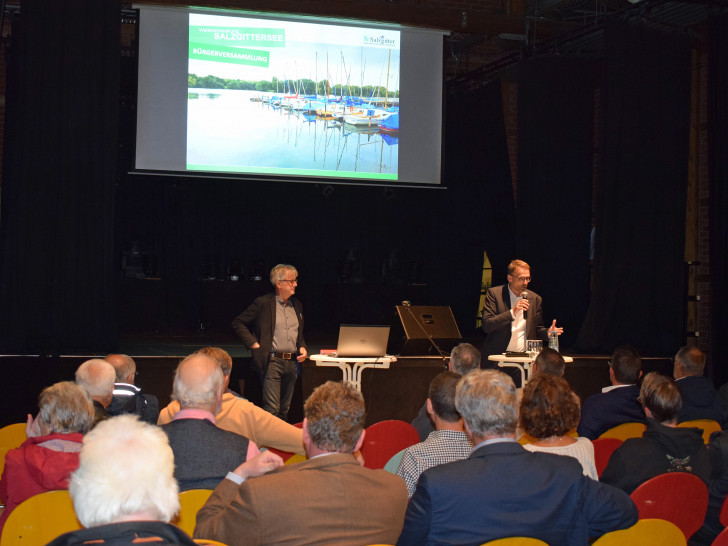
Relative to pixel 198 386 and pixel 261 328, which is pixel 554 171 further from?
pixel 198 386

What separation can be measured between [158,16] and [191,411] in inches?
211

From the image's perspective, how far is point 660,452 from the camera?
108 inches

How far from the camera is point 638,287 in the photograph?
7.87m

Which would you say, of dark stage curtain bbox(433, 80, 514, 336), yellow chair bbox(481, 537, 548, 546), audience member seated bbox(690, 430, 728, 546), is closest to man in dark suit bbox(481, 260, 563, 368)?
audience member seated bbox(690, 430, 728, 546)

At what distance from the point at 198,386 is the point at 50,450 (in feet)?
1.76

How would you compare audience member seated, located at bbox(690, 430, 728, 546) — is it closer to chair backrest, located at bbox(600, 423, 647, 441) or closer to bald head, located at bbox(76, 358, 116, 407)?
chair backrest, located at bbox(600, 423, 647, 441)

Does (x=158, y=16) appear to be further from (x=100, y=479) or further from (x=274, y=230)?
(x=100, y=479)

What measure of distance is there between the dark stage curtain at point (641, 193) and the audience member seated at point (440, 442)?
5.33m

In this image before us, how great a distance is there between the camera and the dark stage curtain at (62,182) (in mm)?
6770

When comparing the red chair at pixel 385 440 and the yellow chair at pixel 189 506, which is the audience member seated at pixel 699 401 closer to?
the red chair at pixel 385 440

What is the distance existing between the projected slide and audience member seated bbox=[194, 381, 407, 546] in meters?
5.19

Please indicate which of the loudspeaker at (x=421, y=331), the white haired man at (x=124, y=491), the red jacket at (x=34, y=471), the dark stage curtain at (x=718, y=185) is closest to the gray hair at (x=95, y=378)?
the red jacket at (x=34, y=471)

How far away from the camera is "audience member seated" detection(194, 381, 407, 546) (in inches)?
70.1

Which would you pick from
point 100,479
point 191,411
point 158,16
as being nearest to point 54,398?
point 191,411
